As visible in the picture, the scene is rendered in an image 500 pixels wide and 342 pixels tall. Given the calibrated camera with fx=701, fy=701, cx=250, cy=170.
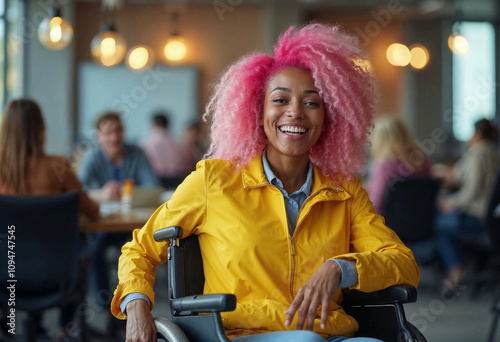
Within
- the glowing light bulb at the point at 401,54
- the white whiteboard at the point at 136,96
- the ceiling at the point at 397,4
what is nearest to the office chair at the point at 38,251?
the glowing light bulb at the point at 401,54

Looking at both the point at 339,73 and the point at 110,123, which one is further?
the point at 110,123

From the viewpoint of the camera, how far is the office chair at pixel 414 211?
15.1ft

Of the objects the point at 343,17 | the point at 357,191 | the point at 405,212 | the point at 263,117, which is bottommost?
the point at 405,212

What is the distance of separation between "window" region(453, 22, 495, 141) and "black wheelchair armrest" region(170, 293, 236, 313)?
9.48 metres

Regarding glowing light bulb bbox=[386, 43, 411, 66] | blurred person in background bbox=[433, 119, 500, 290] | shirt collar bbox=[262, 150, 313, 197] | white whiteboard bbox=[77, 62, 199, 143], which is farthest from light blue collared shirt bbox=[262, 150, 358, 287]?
white whiteboard bbox=[77, 62, 199, 143]

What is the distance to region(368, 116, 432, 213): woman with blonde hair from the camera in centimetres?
474

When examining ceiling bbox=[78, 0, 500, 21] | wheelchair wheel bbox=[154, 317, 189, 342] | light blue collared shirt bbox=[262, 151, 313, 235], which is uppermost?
ceiling bbox=[78, 0, 500, 21]

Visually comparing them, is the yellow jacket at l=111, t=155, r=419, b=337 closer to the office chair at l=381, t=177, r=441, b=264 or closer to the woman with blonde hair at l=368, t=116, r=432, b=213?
the office chair at l=381, t=177, r=441, b=264

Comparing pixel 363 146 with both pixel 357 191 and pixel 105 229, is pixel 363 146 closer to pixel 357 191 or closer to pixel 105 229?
pixel 357 191

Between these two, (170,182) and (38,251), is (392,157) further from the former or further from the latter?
(38,251)

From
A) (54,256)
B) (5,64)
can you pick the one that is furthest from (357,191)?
(5,64)

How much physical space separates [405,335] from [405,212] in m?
3.00

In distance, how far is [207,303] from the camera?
1567 mm

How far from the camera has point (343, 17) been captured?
10.5 meters
